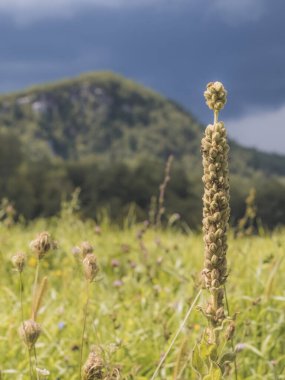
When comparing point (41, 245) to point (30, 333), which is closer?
point (30, 333)

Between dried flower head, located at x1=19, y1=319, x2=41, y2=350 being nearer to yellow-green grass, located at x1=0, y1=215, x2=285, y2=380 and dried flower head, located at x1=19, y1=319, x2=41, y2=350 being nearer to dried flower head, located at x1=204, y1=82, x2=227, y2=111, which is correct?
yellow-green grass, located at x1=0, y1=215, x2=285, y2=380

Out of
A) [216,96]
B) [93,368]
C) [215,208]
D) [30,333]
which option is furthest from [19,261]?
[216,96]

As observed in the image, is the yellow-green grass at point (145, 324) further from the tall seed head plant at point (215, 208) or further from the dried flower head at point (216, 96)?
the dried flower head at point (216, 96)

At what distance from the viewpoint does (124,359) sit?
13.5 ft

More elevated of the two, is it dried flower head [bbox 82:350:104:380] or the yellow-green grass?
dried flower head [bbox 82:350:104:380]

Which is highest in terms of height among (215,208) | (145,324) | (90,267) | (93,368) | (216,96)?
(216,96)

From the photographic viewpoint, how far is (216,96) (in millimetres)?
1500

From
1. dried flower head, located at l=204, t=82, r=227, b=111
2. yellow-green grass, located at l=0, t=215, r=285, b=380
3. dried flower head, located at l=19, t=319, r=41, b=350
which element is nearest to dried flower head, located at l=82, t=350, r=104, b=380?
dried flower head, located at l=19, t=319, r=41, b=350

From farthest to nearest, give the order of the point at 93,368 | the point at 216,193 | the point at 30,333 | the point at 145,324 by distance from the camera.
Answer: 1. the point at 145,324
2. the point at 30,333
3. the point at 93,368
4. the point at 216,193

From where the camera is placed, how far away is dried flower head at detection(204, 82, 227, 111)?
1.49 m

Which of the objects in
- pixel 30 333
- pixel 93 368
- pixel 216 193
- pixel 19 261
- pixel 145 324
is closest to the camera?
pixel 216 193

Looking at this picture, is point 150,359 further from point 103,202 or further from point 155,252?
point 103,202

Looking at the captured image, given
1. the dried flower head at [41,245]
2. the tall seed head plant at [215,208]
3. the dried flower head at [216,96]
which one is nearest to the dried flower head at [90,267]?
the dried flower head at [41,245]

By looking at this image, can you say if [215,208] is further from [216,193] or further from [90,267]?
[90,267]
